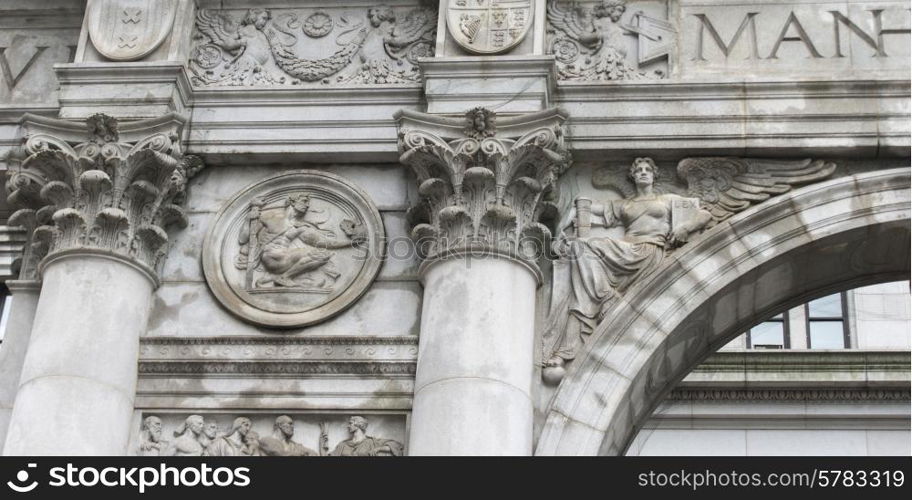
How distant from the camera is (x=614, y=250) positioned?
1980 cm

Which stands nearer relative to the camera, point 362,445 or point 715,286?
point 362,445

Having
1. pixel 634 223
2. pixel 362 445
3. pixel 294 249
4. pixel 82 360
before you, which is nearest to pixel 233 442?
pixel 362 445

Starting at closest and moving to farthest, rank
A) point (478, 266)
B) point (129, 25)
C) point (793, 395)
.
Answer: point (478, 266) → point (129, 25) → point (793, 395)

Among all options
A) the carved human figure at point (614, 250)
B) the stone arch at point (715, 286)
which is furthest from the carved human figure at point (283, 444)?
the carved human figure at point (614, 250)

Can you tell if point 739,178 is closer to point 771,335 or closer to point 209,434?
point 209,434

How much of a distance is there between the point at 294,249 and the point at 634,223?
334cm

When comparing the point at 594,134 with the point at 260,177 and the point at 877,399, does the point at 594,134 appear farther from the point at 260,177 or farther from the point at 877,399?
the point at 877,399

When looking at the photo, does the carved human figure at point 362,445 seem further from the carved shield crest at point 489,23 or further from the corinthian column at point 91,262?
the carved shield crest at point 489,23

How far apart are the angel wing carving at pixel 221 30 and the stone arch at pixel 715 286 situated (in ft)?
16.7

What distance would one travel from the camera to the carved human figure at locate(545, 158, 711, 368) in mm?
19500

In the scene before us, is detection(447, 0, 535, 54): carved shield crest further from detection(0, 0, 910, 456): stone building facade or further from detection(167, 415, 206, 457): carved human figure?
detection(167, 415, 206, 457): carved human figure

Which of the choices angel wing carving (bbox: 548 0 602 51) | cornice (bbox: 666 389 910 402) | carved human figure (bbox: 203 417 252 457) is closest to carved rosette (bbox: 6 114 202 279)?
carved human figure (bbox: 203 417 252 457)

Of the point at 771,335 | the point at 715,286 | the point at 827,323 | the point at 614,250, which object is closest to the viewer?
the point at 715,286

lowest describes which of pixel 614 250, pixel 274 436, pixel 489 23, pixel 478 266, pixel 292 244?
pixel 274 436
